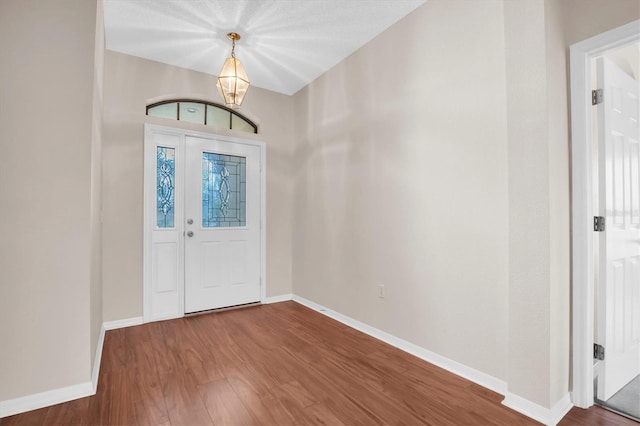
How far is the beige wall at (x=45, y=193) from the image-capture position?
1.80 meters

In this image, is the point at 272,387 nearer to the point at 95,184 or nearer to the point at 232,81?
the point at 95,184

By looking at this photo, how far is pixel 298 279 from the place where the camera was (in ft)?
13.9

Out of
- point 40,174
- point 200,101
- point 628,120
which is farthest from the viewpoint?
point 200,101

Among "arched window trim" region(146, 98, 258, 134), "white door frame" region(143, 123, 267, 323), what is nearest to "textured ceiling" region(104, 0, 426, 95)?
"arched window trim" region(146, 98, 258, 134)

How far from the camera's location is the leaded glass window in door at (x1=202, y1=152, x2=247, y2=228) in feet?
12.3

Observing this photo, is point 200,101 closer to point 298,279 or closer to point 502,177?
point 298,279

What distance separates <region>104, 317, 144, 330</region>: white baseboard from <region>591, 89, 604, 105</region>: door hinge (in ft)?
14.3

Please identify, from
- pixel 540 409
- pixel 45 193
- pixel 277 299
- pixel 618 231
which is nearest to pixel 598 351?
pixel 540 409

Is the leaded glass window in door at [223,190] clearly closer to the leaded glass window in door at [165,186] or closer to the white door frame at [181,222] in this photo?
the white door frame at [181,222]

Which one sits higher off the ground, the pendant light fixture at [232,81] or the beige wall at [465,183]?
the pendant light fixture at [232,81]

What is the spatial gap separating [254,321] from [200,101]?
2.77 metres

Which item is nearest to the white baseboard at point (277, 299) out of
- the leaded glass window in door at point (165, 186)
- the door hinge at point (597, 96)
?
the leaded glass window in door at point (165, 186)

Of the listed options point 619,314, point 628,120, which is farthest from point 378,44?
point 619,314

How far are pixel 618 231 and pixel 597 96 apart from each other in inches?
34.8
